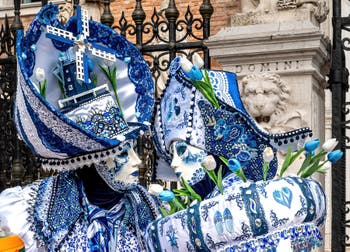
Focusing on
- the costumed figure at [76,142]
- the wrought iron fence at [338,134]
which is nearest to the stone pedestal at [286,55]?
the wrought iron fence at [338,134]

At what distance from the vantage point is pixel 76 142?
17.6 ft

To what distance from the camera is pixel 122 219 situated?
567cm

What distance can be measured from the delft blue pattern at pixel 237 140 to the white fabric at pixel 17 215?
96 cm

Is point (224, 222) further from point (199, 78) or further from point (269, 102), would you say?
point (269, 102)

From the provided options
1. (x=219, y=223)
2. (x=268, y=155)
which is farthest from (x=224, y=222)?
(x=268, y=155)

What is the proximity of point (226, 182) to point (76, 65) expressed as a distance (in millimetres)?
984

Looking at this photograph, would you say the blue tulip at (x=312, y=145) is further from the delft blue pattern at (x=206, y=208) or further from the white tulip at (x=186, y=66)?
the white tulip at (x=186, y=66)

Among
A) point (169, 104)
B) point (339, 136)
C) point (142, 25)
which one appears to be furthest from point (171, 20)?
point (169, 104)

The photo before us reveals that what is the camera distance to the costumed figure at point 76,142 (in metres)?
5.40

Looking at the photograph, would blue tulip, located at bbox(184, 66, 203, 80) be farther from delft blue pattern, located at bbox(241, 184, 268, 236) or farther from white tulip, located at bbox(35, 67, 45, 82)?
white tulip, located at bbox(35, 67, 45, 82)

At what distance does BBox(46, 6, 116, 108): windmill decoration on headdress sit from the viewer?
5539 millimetres

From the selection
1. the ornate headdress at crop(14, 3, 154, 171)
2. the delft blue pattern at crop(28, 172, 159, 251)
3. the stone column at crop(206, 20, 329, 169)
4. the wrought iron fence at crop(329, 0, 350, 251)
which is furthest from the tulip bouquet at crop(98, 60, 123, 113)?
the wrought iron fence at crop(329, 0, 350, 251)

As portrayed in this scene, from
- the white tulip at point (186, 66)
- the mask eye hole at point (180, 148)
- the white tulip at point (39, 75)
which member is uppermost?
the white tulip at point (186, 66)

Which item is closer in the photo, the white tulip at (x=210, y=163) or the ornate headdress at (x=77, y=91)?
the white tulip at (x=210, y=163)
